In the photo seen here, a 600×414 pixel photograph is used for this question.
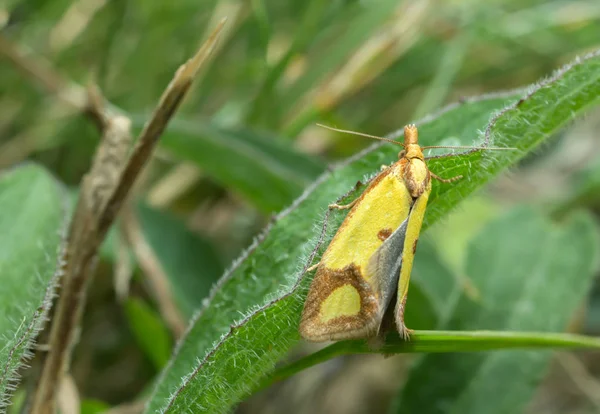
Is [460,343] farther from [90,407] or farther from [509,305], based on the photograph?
[90,407]

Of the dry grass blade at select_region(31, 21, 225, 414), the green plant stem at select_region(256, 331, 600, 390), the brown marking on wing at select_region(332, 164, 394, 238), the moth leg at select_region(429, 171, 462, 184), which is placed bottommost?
the green plant stem at select_region(256, 331, 600, 390)

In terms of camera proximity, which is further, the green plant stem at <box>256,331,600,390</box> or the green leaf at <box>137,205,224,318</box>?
the green leaf at <box>137,205,224,318</box>

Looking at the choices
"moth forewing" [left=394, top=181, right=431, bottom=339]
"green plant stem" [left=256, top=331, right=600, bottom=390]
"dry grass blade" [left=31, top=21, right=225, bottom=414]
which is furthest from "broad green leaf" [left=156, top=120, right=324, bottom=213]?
"green plant stem" [left=256, top=331, right=600, bottom=390]

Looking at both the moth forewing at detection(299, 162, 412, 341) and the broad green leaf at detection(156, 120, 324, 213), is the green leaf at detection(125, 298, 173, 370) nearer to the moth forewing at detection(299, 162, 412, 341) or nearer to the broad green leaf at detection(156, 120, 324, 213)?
the broad green leaf at detection(156, 120, 324, 213)

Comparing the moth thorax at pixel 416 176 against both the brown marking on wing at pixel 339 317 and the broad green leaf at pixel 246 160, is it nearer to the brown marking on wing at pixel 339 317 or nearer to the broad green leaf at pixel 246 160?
the brown marking on wing at pixel 339 317

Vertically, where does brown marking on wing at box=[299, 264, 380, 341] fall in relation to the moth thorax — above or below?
below

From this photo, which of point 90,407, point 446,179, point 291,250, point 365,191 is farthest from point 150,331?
point 446,179
